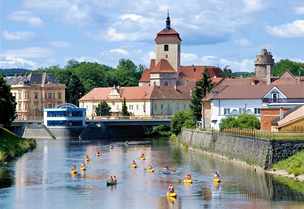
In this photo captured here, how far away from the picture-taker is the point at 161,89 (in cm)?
17488

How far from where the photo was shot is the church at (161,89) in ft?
565

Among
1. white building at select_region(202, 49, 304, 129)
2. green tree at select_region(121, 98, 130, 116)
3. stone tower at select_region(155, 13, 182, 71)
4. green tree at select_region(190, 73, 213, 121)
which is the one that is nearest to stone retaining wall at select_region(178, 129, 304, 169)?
white building at select_region(202, 49, 304, 129)

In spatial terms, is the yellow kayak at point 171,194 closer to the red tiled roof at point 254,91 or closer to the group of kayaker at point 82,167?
the group of kayaker at point 82,167

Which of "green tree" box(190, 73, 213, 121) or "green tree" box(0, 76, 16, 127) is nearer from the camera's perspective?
"green tree" box(0, 76, 16, 127)

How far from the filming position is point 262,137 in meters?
71.4

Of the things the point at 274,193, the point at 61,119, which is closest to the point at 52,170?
the point at 274,193

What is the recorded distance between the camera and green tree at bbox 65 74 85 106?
190250 millimetres

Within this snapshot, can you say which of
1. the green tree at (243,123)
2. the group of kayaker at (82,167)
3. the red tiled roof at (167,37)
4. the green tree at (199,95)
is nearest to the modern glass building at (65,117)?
the green tree at (199,95)

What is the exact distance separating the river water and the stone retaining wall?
4.25 feet

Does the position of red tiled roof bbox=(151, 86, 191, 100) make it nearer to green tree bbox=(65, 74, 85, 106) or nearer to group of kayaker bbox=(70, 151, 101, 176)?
green tree bbox=(65, 74, 85, 106)

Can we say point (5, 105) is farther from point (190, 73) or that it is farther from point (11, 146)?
point (190, 73)

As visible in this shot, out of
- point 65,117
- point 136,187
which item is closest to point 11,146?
point 136,187

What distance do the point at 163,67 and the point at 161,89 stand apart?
1078 centimetres

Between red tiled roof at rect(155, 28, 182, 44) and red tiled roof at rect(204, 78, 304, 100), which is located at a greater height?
red tiled roof at rect(155, 28, 182, 44)
